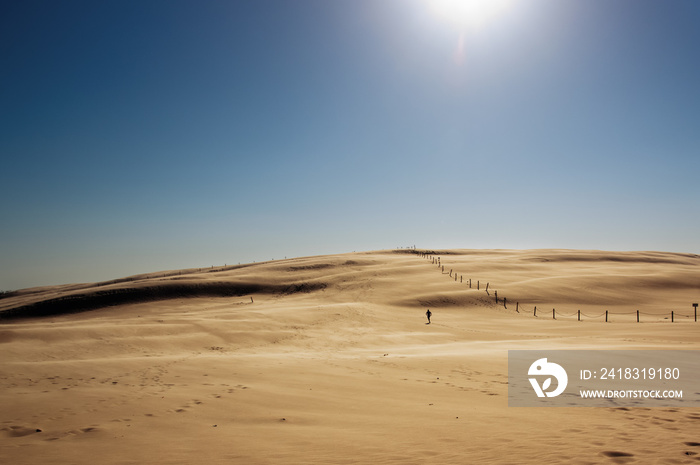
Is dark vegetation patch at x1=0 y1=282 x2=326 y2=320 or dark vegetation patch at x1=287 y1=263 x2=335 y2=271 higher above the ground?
dark vegetation patch at x1=287 y1=263 x2=335 y2=271

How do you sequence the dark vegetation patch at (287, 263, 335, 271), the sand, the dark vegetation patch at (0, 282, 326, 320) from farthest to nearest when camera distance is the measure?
the dark vegetation patch at (287, 263, 335, 271)
the dark vegetation patch at (0, 282, 326, 320)
the sand

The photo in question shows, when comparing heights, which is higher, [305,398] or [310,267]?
[310,267]

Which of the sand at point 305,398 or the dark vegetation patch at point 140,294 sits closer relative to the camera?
the sand at point 305,398

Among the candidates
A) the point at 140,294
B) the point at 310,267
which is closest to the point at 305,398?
the point at 140,294

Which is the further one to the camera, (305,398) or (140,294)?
(140,294)

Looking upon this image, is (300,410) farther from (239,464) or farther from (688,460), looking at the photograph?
(688,460)

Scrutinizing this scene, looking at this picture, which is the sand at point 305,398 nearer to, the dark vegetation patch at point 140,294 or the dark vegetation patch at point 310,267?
the dark vegetation patch at point 140,294

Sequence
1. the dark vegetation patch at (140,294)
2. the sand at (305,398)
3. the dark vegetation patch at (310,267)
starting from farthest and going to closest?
the dark vegetation patch at (310,267)
the dark vegetation patch at (140,294)
the sand at (305,398)

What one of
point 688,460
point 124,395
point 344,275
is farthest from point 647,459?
point 344,275

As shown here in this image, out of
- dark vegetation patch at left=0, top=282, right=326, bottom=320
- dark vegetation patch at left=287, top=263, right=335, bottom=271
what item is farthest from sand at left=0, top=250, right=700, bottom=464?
dark vegetation patch at left=287, top=263, right=335, bottom=271

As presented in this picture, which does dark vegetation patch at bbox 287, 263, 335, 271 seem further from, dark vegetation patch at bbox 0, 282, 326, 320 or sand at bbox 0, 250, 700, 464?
sand at bbox 0, 250, 700, 464

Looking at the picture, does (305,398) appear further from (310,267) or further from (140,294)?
(310,267)

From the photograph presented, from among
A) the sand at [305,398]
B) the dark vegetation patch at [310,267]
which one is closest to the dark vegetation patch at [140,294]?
the dark vegetation patch at [310,267]

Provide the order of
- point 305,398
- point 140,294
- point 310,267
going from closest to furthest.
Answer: point 305,398, point 140,294, point 310,267
